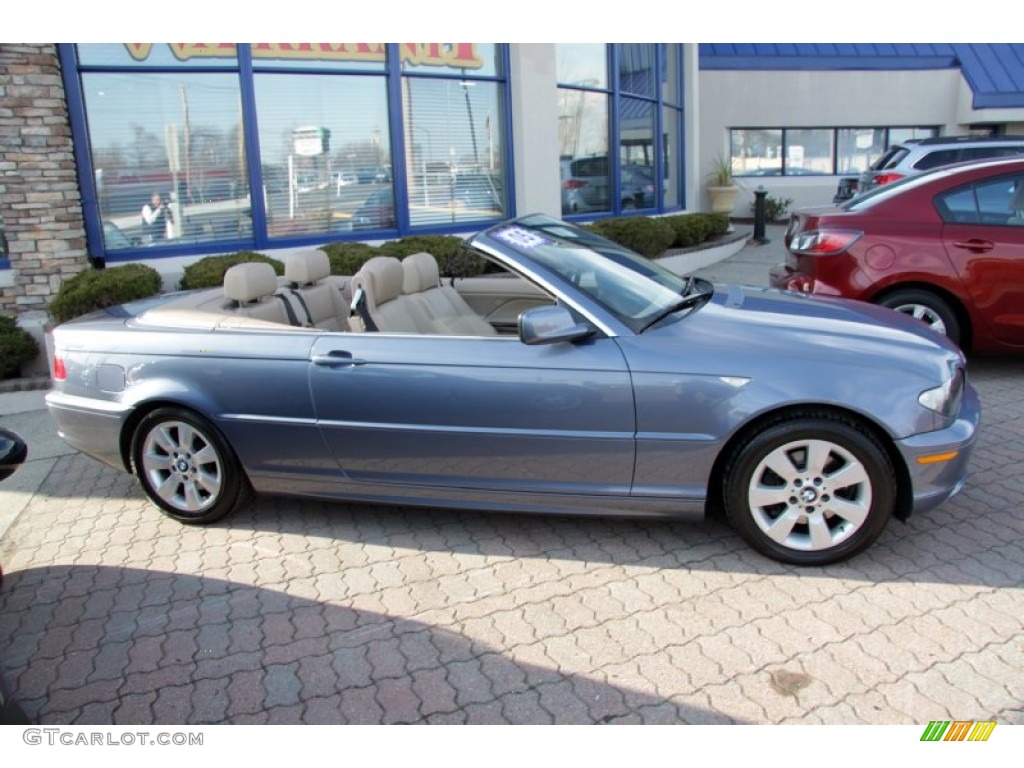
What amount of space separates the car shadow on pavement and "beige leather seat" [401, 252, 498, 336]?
169 centimetres

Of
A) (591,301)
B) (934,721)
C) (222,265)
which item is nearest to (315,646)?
(591,301)

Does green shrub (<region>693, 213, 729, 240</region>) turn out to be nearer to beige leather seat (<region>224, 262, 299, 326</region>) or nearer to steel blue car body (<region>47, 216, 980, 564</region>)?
steel blue car body (<region>47, 216, 980, 564</region>)

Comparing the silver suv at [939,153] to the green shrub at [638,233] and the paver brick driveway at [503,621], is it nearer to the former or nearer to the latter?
the green shrub at [638,233]

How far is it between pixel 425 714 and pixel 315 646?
65 cm

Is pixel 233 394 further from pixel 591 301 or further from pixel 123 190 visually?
pixel 123 190

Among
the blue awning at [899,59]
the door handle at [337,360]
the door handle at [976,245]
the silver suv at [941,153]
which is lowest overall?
the door handle at [337,360]

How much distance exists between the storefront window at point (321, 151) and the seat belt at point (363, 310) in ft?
18.6

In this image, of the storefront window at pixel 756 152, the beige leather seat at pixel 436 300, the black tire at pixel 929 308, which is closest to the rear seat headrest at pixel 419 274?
the beige leather seat at pixel 436 300

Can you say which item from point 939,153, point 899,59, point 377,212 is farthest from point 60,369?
point 899,59

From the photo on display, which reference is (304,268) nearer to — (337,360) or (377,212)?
(337,360)

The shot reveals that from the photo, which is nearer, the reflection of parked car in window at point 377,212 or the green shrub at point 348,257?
the green shrub at point 348,257

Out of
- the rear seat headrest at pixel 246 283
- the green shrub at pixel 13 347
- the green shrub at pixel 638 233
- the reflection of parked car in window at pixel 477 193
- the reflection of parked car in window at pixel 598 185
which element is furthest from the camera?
the reflection of parked car in window at pixel 598 185

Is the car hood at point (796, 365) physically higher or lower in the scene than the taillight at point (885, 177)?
lower

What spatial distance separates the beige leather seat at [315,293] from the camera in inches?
192
